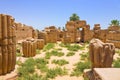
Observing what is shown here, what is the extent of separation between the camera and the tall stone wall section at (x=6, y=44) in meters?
6.27

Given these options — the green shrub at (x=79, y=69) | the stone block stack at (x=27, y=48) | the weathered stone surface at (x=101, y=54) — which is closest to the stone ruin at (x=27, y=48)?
the stone block stack at (x=27, y=48)

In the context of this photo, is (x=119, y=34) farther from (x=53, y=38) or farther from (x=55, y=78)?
(x=55, y=78)

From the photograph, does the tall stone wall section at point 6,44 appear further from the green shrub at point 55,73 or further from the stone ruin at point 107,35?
the stone ruin at point 107,35

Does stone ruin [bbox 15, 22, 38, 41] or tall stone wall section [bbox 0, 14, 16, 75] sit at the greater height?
stone ruin [bbox 15, 22, 38, 41]

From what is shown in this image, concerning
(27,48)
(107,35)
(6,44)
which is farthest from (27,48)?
(107,35)

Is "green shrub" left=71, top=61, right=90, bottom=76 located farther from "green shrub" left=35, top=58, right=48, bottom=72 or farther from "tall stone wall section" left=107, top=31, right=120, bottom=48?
"tall stone wall section" left=107, top=31, right=120, bottom=48

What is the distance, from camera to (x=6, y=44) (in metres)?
6.39

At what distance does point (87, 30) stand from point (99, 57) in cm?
1468

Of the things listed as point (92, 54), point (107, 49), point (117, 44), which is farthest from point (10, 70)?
point (117, 44)

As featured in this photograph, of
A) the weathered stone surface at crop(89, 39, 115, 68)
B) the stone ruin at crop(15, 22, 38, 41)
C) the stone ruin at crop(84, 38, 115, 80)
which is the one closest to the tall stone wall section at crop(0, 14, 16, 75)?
the stone ruin at crop(84, 38, 115, 80)

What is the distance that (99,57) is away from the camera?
6941 millimetres

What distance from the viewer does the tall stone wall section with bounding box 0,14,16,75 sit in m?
6.27

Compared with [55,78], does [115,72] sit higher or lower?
higher

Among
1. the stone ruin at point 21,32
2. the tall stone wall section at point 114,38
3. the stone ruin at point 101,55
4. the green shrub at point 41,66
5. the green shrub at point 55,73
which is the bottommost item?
the green shrub at point 55,73
